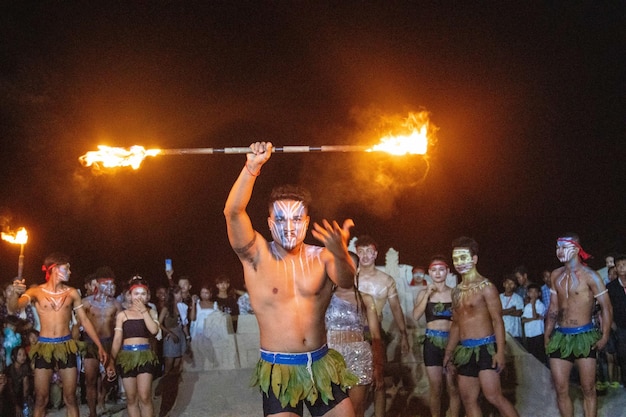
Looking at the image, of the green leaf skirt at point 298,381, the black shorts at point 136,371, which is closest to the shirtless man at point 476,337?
the green leaf skirt at point 298,381

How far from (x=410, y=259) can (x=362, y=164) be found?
3.48 meters

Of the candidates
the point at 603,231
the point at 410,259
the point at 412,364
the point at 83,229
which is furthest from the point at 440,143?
the point at 83,229

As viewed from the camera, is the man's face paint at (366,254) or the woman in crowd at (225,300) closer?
the man's face paint at (366,254)

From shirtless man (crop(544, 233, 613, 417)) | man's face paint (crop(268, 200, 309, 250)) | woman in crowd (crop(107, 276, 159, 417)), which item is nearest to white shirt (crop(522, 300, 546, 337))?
shirtless man (crop(544, 233, 613, 417))

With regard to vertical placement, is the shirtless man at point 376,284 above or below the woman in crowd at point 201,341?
above

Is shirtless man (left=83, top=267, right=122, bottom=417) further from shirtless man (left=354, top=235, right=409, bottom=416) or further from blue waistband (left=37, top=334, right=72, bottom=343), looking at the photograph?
shirtless man (left=354, top=235, right=409, bottom=416)

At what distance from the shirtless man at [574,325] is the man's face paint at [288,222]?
13.8 feet

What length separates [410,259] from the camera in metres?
19.5

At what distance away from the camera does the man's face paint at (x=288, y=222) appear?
4332 mm

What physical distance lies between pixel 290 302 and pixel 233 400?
565cm

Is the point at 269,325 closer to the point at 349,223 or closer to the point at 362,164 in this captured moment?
the point at 349,223

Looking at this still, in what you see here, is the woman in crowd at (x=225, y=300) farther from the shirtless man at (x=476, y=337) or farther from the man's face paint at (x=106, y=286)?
the shirtless man at (x=476, y=337)

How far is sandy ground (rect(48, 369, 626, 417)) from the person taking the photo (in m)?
8.25

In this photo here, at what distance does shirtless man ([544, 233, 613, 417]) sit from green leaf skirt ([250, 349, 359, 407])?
3863mm
